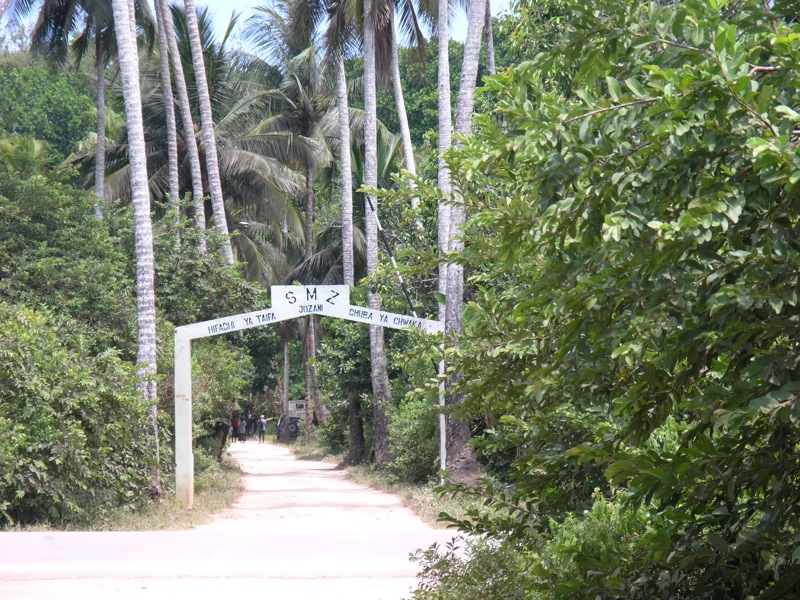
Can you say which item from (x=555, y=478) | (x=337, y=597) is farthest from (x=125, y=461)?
(x=555, y=478)

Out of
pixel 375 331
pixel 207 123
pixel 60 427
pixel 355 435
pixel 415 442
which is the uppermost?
pixel 207 123

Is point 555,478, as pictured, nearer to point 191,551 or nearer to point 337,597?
point 337,597

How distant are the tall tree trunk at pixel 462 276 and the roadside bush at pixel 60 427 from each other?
15.6 ft

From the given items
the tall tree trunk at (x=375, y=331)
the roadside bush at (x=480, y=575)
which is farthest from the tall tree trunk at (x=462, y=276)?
the roadside bush at (x=480, y=575)

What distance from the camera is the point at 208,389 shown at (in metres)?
20.3

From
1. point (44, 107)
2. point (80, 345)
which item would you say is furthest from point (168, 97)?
point (44, 107)

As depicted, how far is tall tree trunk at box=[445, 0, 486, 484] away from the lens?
612 inches

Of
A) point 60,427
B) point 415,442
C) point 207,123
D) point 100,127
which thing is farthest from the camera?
point 100,127

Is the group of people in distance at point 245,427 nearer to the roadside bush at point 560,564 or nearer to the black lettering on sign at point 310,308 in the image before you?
the black lettering on sign at point 310,308

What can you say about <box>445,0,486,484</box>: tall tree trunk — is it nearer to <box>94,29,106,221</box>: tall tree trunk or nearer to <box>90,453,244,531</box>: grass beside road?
<box>90,453,244,531</box>: grass beside road

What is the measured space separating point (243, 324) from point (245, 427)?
3663 cm

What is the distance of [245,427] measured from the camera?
170ft

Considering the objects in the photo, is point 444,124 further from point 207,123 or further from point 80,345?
point 207,123

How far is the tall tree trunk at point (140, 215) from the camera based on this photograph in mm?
15055
